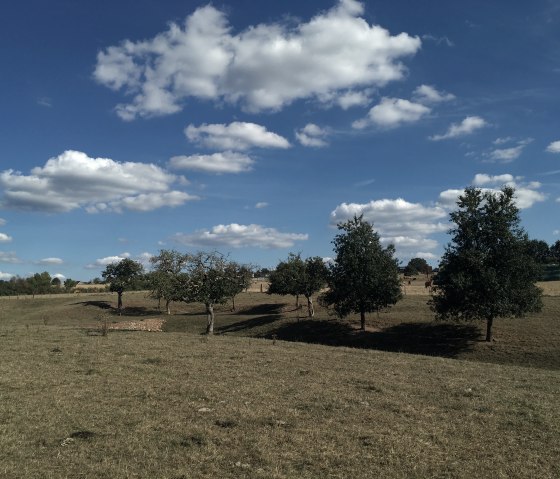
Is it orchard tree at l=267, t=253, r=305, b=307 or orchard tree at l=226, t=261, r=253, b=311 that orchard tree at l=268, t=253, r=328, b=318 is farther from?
orchard tree at l=226, t=261, r=253, b=311

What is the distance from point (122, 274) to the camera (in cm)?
7256

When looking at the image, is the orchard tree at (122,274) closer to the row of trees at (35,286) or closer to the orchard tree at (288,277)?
the orchard tree at (288,277)

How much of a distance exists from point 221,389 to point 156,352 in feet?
30.5

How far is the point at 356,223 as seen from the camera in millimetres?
48250

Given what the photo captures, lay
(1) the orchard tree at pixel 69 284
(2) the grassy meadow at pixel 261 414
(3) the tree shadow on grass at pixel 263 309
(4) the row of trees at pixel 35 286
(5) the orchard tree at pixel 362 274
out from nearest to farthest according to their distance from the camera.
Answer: (2) the grassy meadow at pixel 261 414 → (5) the orchard tree at pixel 362 274 → (3) the tree shadow on grass at pixel 263 309 → (4) the row of trees at pixel 35 286 → (1) the orchard tree at pixel 69 284

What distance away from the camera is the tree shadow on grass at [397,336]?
37.4 meters

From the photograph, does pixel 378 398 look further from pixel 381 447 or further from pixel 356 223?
pixel 356 223

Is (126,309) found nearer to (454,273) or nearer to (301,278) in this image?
(301,278)

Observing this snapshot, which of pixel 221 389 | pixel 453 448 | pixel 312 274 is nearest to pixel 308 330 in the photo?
pixel 312 274

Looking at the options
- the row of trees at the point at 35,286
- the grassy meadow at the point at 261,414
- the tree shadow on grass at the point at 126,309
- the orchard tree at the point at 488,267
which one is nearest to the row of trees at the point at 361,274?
the orchard tree at the point at 488,267

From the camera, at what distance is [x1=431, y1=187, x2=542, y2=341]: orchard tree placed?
36312 mm

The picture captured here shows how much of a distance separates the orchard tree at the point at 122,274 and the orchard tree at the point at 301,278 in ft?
80.5

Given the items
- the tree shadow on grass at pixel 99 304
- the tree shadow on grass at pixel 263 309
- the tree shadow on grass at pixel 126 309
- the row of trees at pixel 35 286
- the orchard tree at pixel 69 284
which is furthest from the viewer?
the orchard tree at pixel 69 284

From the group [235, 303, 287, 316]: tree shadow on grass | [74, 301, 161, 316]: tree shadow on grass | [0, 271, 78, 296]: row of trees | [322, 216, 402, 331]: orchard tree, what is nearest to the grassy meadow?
[322, 216, 402, 331]: orchard tree
